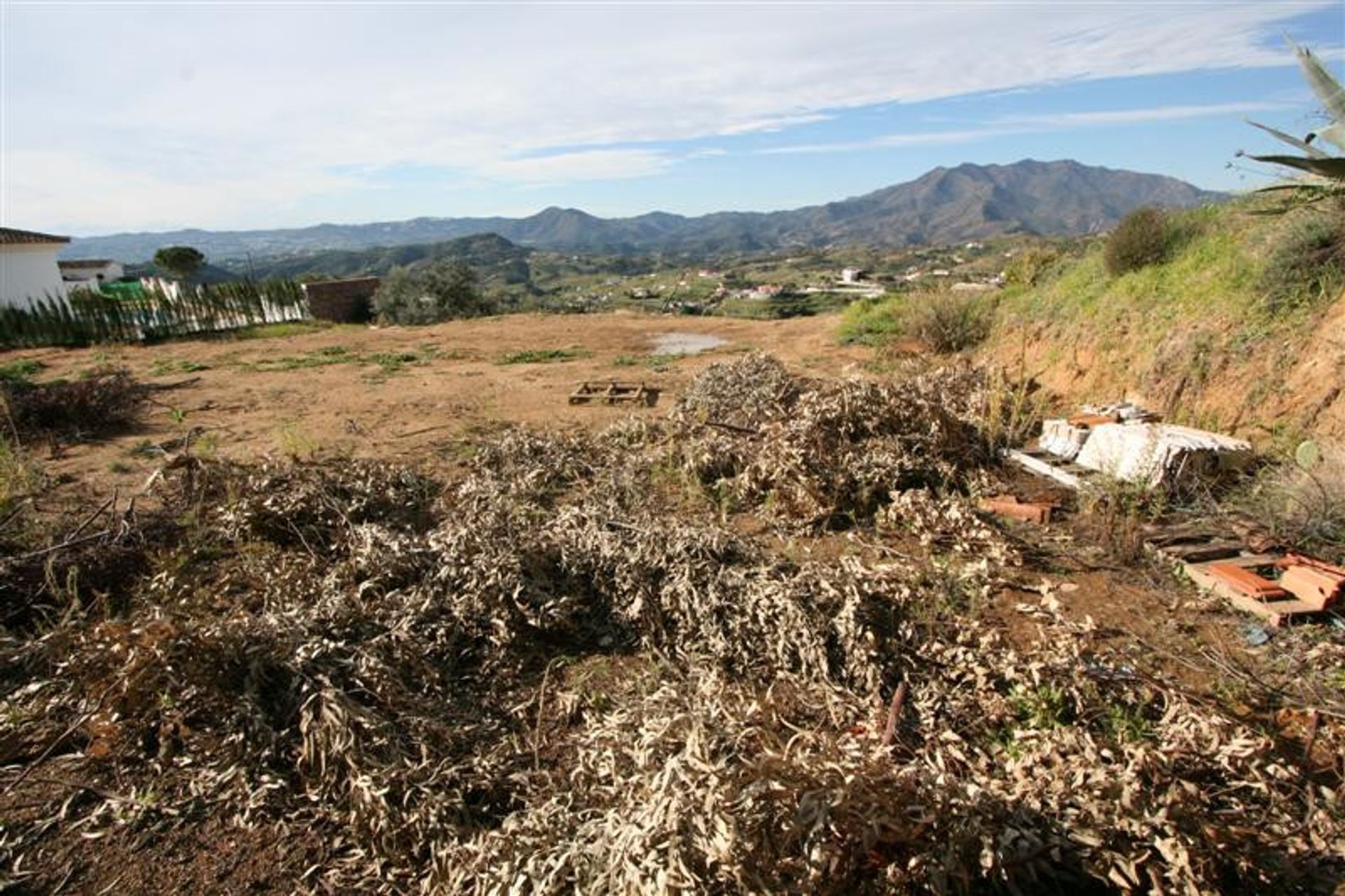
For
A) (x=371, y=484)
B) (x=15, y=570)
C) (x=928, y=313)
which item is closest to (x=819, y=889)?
(x=371, y=484)

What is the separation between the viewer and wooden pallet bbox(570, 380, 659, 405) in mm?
8312

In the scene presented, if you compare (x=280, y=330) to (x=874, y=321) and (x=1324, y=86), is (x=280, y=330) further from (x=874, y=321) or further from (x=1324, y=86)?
(x=1324, y=86)

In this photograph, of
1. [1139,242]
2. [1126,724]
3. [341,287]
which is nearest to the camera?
[1126,724]

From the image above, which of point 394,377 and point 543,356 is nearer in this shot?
point 394,377

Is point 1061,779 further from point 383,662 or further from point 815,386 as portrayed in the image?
point 815,386

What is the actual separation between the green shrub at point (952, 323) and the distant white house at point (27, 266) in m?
24.3

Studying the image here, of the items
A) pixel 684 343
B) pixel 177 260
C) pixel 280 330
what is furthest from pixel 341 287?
pixel 177 260

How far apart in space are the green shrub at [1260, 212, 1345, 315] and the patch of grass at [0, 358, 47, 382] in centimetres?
1587

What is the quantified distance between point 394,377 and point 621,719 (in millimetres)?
9225

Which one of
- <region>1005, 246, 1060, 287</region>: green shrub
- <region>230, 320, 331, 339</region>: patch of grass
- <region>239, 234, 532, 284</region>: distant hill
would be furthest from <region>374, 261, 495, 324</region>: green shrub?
<region>239, 234, 532, 284</region>: distant hill

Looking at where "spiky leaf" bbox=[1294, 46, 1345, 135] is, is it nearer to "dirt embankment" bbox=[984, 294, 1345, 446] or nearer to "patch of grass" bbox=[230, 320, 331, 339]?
"dirt embankment" bbox=[984, 294, 1345, 446]

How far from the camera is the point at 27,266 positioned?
69.9 ft

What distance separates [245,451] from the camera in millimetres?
6605

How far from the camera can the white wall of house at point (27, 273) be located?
20469 millimetres
